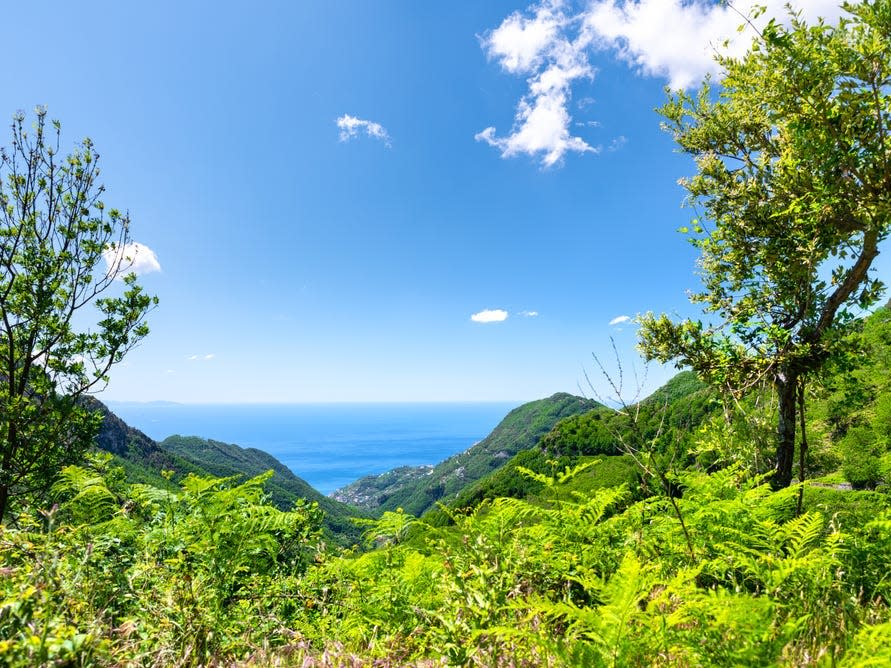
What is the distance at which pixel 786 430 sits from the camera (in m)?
7.15

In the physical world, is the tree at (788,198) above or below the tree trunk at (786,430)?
above

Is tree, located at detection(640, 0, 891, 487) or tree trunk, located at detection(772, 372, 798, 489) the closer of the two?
tree, located at detection(640, 0, 891, 487)

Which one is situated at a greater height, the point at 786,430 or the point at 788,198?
the point at 788,198

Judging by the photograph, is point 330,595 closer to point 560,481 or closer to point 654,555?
point 560,481

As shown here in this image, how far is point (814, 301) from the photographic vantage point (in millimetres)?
6855

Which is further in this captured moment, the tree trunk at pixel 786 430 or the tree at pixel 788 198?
the tree trunk at pixel 786 430

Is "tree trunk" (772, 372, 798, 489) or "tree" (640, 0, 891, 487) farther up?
"tree" (640, 0, 891, 487)

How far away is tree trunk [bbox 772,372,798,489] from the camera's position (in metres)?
7.05

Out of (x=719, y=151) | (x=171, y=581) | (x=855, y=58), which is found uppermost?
(x=719, y=151)

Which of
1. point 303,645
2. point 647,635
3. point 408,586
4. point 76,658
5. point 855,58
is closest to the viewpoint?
point 76,658

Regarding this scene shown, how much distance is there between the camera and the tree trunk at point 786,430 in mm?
7051

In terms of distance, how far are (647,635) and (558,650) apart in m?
0.56

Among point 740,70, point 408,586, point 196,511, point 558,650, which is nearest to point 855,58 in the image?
point 740,70

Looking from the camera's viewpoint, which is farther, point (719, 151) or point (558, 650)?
point (719, 151)
